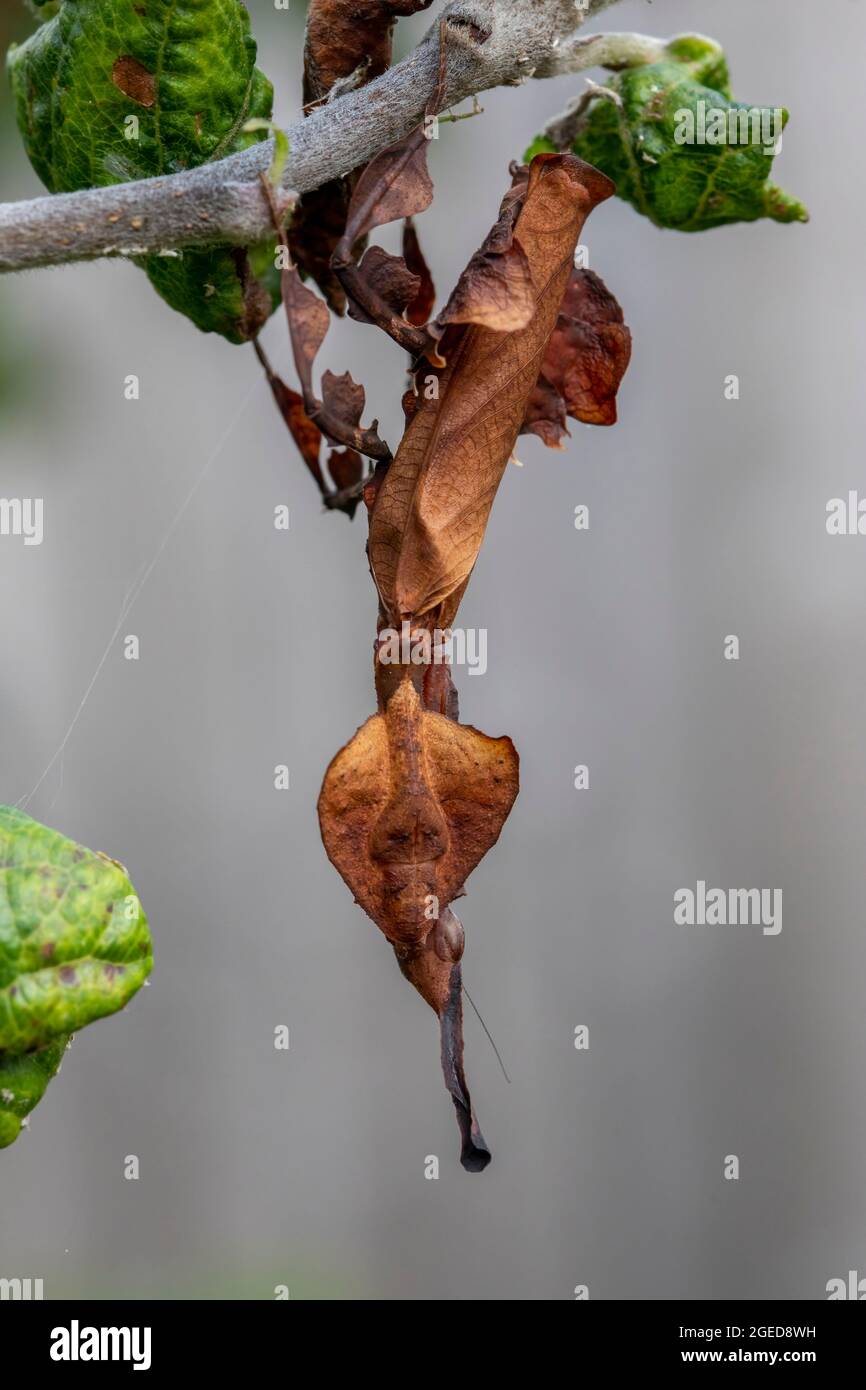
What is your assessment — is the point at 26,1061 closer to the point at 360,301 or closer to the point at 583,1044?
the point at 360,301

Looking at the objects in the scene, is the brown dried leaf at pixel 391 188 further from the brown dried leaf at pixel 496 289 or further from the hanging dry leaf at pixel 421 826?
the hanging dry leaf at pixel 421 826

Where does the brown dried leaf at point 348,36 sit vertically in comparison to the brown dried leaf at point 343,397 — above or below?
above

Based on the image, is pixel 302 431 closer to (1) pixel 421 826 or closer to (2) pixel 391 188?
(2) pixel 391 188

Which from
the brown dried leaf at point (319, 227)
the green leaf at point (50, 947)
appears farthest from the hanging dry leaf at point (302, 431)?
the green leaf at point (50, 947)

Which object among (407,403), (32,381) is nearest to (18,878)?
(407,403)

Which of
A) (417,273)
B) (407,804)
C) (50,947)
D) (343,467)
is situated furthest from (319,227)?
(50,947)

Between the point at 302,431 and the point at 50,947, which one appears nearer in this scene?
the point at 50,947

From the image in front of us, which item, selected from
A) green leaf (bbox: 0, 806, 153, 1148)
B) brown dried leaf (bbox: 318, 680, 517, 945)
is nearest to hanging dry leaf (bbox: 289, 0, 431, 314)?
brown dried leaf (bbox: 318, 680, 517, 945)
